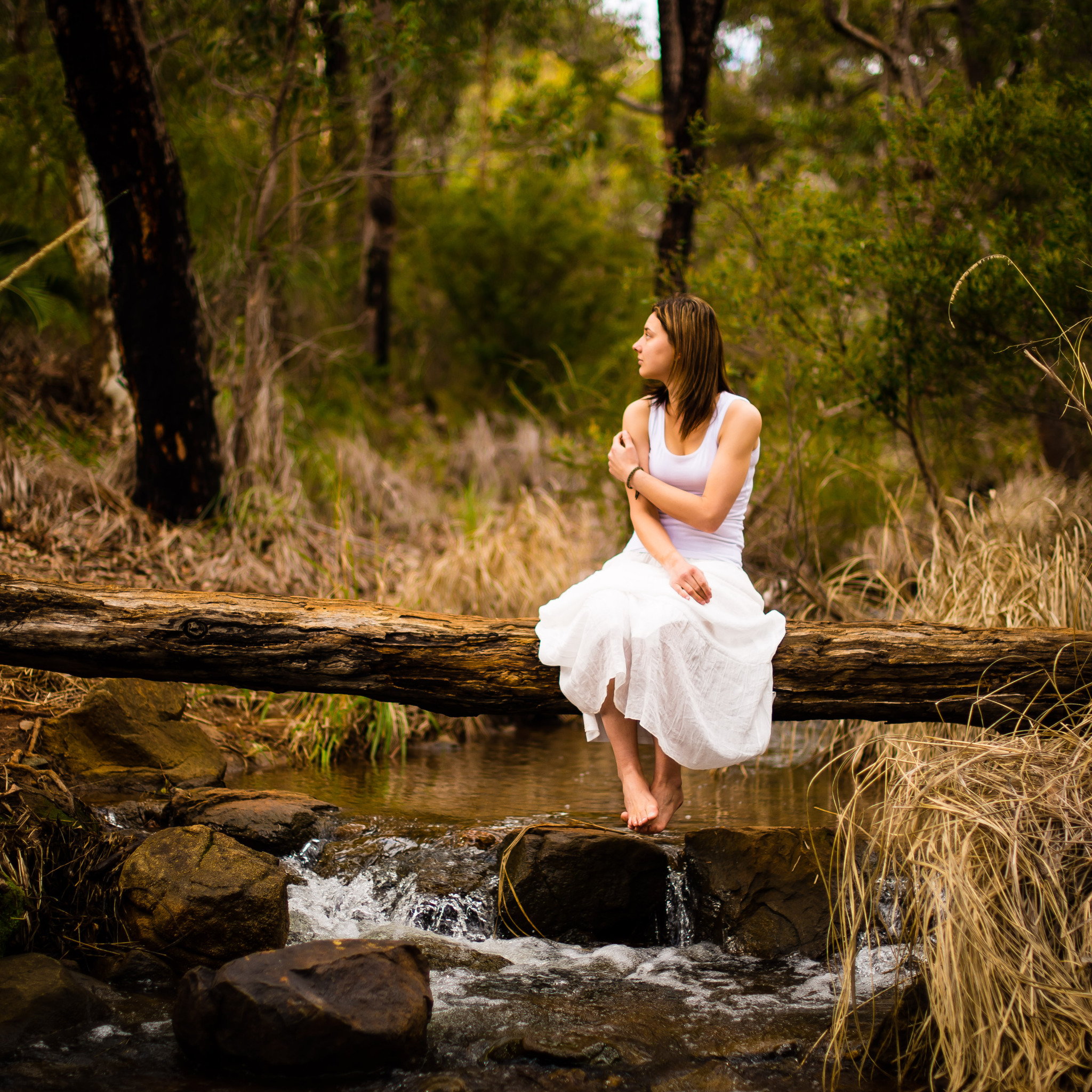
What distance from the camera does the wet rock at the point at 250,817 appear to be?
12.6ft

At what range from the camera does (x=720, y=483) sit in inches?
133

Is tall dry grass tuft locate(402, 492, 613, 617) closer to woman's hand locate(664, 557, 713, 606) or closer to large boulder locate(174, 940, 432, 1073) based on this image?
woman's hand locate(664, 557, 713, 606)

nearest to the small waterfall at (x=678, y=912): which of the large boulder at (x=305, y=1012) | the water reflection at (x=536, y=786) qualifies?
the water reflection at (x=536, y=786)

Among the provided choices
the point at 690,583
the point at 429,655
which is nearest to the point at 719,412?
the point at 690,583

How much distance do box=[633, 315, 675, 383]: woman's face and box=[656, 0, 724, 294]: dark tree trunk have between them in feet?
12.9

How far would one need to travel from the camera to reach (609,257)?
44.3ft

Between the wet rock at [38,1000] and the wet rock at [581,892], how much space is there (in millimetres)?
1366

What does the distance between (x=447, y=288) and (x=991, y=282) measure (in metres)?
9.80

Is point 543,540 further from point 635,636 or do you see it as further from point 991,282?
point 635,636

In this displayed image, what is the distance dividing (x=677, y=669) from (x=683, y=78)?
6.11 meters

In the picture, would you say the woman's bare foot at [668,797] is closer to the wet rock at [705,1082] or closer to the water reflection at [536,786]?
the wet rock at [705,1082]

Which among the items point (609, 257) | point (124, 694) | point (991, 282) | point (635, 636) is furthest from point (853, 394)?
point (609, 257)

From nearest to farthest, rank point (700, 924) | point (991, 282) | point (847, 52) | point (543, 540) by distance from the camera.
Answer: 1. point (700, 924)
2. point (991, 282)
3. point (543, 540)
4. point (847, 52)

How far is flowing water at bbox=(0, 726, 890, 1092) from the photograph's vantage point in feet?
8.13
